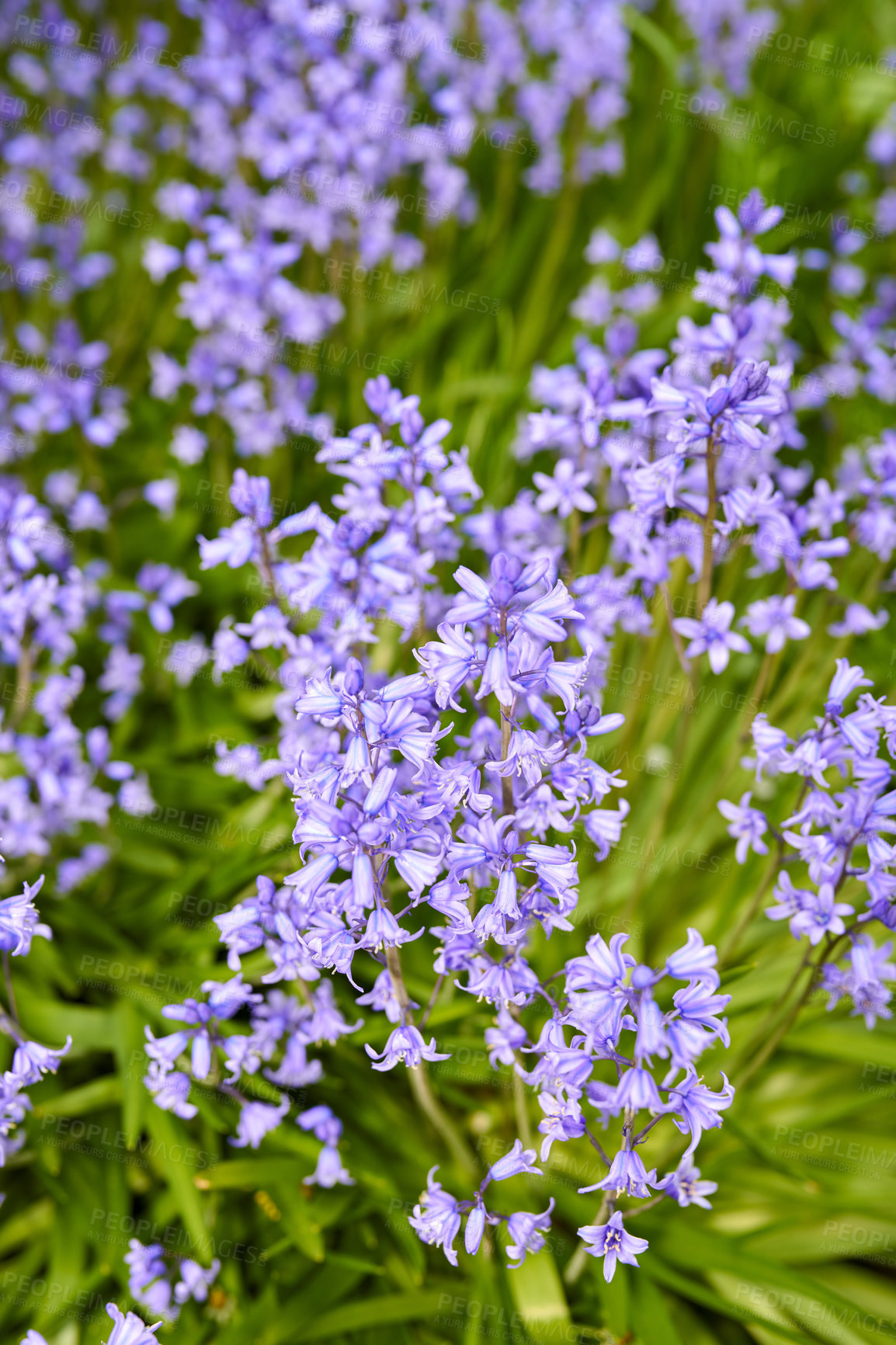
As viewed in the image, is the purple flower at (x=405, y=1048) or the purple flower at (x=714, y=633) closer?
the purple flower at (x=405, y=1048)

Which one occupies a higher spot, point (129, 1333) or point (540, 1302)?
point (540, 1302)

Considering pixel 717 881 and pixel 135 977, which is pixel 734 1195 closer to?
pixel 717 881

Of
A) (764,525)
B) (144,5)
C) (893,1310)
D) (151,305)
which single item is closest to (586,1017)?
(764,525)

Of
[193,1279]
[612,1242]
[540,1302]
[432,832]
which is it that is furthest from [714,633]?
[193,1279]

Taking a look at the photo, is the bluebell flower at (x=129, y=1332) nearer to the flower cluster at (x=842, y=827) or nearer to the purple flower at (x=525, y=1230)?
the purple flower at (x=525, y=1230)

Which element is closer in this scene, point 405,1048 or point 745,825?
point 405,1048

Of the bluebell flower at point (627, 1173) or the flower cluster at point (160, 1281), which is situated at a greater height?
the bluebell flower at point (627, 1173)

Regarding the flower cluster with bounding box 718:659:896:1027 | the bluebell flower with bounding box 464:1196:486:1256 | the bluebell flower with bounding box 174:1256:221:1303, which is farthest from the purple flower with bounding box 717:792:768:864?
the bluebell flower with bounding box 174:1256:221:1303

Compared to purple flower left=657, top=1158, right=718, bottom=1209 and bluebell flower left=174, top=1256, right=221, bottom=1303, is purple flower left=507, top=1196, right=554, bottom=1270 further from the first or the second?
bluebell flower left=174, top=1256, right=221, bottom=1303

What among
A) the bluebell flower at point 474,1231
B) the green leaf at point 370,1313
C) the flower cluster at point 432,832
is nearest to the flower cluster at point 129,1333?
the flower cluster at point 432,832

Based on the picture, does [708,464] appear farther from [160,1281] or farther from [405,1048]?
[160,1281]

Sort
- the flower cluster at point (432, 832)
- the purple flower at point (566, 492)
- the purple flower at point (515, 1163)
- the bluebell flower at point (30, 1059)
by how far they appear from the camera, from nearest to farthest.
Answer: the flower cluster at point (432, 832), the purple flower at point (515, 1163), the bluebell flower at point (30, 1059), the purple flower at point (566, 492)
